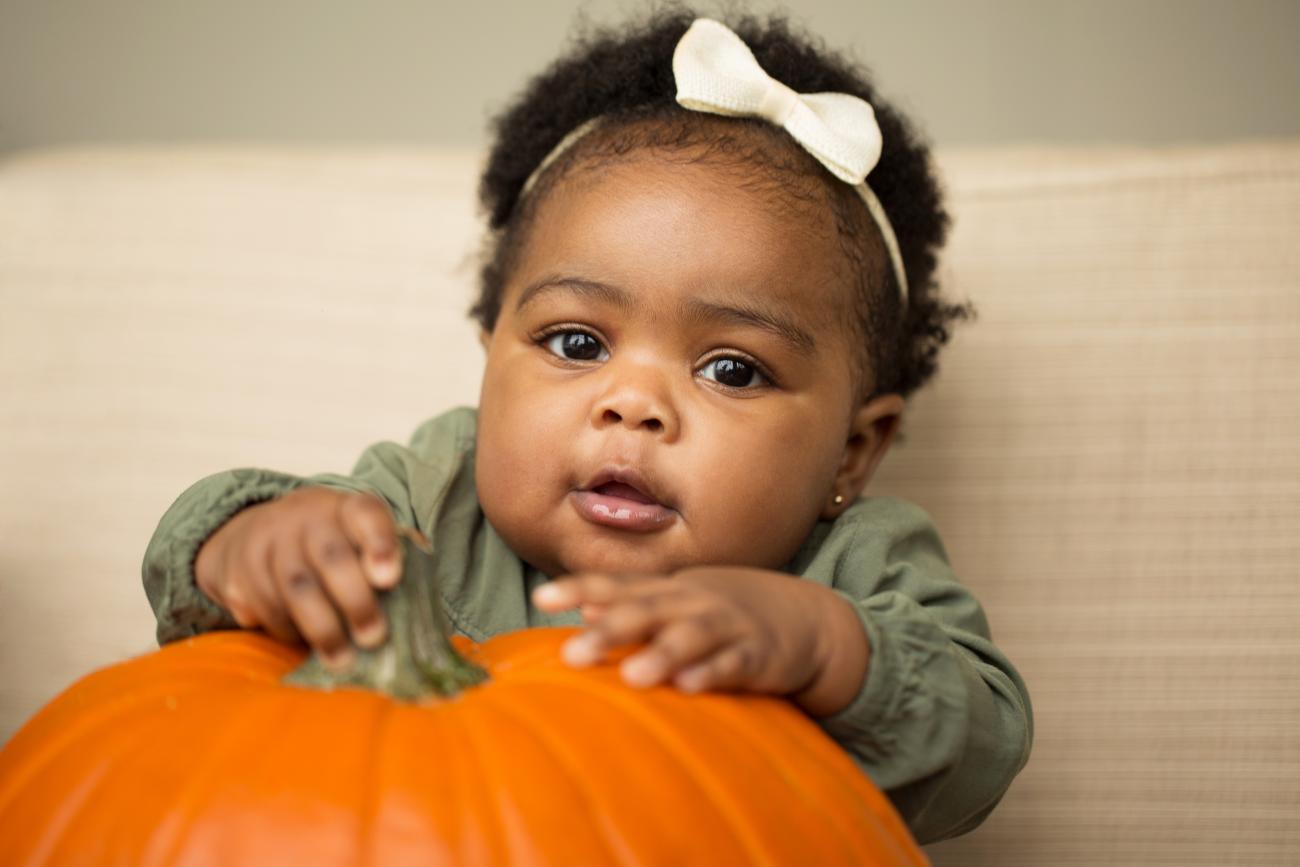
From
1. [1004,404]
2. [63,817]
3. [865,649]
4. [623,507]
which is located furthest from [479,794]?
[1004,404]

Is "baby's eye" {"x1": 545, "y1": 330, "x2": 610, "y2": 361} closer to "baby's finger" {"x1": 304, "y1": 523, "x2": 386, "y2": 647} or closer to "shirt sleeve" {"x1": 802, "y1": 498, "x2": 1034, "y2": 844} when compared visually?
"shirt sleeve" {"x1": 802, "y1": 498, "x2": 1034, "y2": 844}

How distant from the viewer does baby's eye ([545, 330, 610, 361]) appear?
118 centimetres

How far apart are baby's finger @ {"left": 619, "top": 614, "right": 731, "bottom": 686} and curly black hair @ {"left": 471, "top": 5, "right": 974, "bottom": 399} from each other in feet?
1.89

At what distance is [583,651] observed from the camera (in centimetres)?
77

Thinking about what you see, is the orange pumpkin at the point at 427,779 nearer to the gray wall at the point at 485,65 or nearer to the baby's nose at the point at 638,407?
the baby's nose at the point at 638,407

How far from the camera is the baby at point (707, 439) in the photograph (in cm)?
93

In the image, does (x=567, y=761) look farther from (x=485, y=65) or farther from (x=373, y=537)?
(x=485, y=65)

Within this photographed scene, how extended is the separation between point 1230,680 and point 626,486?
0.78 meters

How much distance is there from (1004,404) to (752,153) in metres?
0.54

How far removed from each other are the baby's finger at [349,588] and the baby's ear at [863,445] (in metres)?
0.66

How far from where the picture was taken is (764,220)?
3.83 feet

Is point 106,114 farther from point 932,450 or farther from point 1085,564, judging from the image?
point 1085,564

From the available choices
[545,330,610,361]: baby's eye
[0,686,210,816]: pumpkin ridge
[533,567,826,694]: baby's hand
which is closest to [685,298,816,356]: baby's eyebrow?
[545,330,610,361]: baby's eye

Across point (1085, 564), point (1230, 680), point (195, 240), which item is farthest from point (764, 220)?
point (195, 240)
